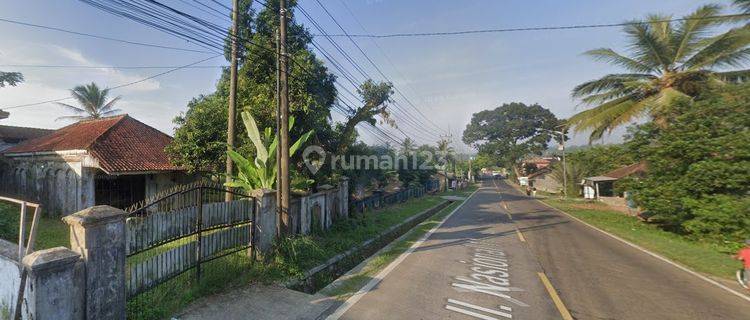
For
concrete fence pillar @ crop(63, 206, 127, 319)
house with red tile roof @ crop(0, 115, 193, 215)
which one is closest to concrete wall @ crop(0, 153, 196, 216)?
house with red tile roof @ crop(0, 115, 193, 215)

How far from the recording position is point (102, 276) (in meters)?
4.33

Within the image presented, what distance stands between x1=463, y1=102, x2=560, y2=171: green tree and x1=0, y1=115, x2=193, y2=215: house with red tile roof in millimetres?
60385

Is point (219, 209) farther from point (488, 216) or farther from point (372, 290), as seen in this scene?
point (488, 216)

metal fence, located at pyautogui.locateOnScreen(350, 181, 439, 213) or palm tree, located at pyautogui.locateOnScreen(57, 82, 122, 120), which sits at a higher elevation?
palm tree, located at pyautogui.locateOnScreen(57, 82, 122, 120)

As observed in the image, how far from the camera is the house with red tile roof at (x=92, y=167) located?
505 inches

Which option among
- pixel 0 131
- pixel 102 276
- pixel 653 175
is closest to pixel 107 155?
pixel 102 276

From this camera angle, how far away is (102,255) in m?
4.33

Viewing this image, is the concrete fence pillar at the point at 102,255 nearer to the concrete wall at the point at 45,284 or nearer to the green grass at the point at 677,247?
the concrete wall at the point at 45,284

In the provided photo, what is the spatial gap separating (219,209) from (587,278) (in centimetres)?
819

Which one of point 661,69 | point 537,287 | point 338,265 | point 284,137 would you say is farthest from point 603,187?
point 284,137

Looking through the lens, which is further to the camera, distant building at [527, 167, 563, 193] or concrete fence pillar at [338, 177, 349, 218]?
distant building at [527, 167, 563, 193]

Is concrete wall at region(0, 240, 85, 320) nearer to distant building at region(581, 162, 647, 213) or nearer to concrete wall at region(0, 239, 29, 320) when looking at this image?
concrete wall at region(0, 239, 29, 320)

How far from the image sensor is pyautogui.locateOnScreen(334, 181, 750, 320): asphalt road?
5.59 m

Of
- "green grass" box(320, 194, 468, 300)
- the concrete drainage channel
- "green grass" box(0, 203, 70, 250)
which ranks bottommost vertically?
the concrete drainage channel
